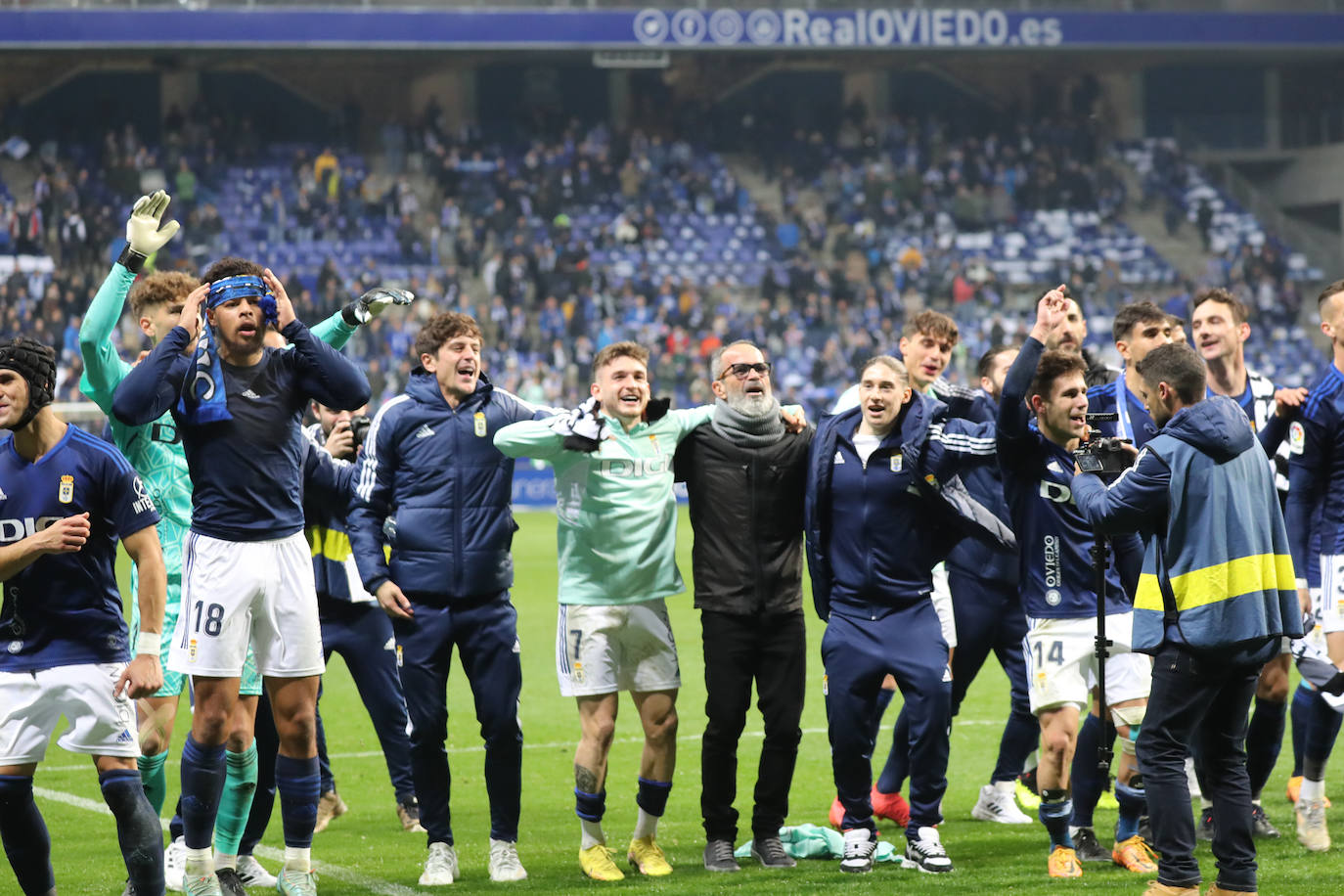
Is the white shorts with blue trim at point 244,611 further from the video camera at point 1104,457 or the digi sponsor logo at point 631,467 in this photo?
the video camera at point 1104,457

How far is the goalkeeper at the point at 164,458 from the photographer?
248 inches

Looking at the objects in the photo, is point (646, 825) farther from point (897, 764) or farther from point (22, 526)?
point (22, 526)

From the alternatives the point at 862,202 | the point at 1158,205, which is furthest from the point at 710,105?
the point at 1158,205

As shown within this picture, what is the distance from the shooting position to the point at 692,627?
50.5 ft

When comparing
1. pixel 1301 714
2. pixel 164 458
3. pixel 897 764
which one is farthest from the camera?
pixel 897 764

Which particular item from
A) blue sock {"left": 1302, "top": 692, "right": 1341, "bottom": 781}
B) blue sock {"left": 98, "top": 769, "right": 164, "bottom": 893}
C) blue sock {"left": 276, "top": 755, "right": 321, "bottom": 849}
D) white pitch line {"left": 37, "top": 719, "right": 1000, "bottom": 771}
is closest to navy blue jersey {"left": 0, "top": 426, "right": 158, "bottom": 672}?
blue sock {"left": 98, "top": 769, "right": 164, "bottom": 893}

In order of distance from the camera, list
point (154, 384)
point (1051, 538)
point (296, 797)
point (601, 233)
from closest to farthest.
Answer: point (154, 384)
point (296, 797)
point (1051, 538)
point (601, 233)

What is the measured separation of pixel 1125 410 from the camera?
7.26 meters

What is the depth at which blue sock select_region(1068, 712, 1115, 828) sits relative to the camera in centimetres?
682

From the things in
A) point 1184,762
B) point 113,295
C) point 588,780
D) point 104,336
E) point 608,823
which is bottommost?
point 608,823

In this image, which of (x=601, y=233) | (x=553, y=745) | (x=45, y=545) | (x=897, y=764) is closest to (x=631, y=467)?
(x=897, y=764)

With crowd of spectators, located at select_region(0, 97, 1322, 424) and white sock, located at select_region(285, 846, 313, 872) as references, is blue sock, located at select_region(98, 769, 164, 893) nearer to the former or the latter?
white sock, located at select_region(285, 846, 313, 872)

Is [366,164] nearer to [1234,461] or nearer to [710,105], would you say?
[710,105]

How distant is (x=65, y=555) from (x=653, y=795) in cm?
271
